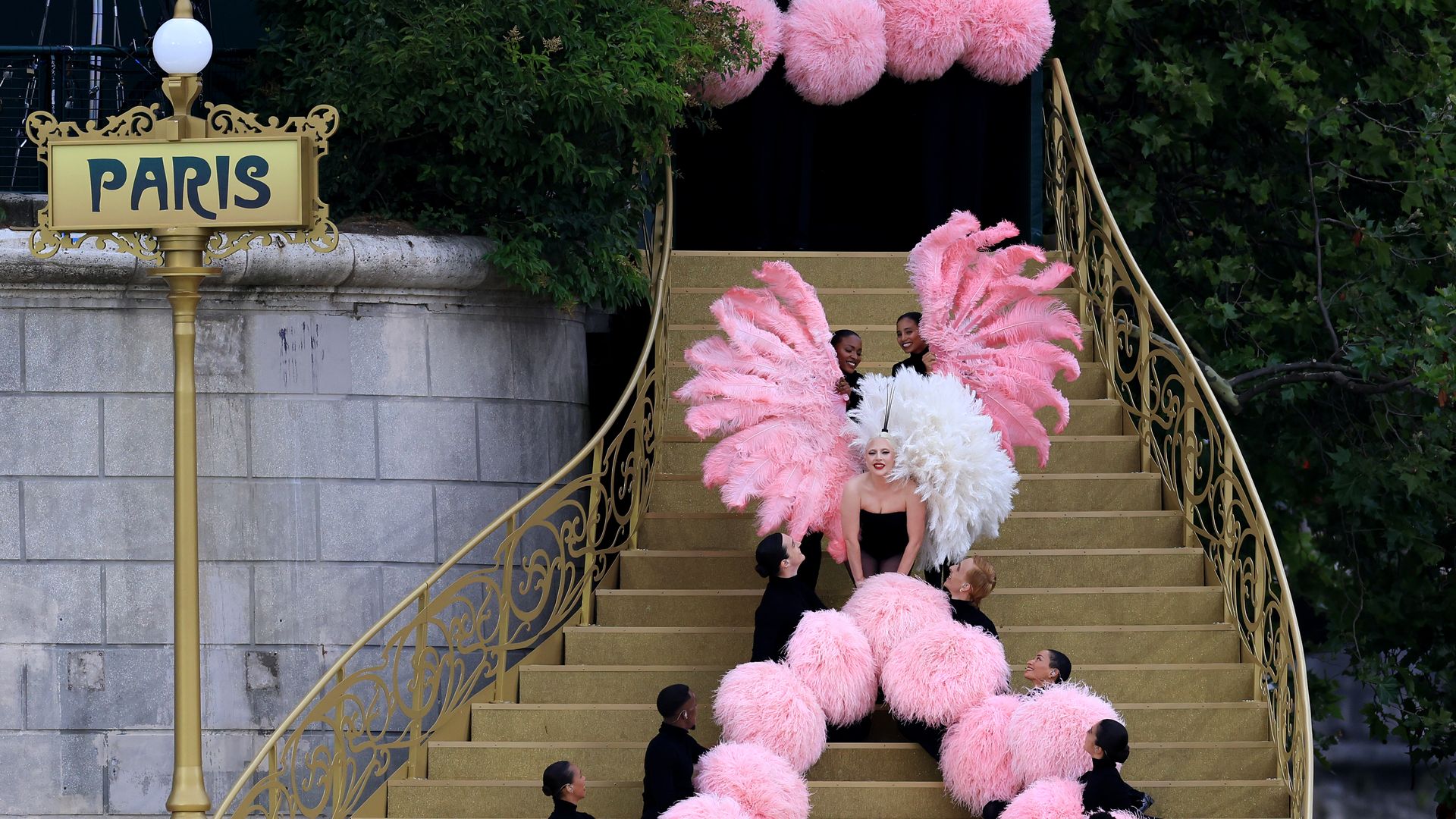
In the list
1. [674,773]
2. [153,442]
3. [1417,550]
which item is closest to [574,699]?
[674,773]

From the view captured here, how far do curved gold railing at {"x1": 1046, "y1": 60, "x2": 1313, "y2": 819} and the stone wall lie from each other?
11.2 ft

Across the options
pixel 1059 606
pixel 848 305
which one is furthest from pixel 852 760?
pixel 848 305

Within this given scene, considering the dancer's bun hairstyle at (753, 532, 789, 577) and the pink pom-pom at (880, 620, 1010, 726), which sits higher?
the dancer's bun hairstyle at (753, 532, 789, 577)

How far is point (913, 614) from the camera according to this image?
26.3 ft

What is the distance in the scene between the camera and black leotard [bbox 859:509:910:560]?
8367mm

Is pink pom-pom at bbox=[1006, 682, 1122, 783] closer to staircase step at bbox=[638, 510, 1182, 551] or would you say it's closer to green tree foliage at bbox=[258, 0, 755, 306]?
staircase step at bbox=[638, 510, 1182, 551]

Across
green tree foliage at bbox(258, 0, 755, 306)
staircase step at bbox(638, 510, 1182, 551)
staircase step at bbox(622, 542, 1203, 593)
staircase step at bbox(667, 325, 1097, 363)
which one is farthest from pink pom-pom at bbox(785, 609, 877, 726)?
staircase step at bbox(667, 325, 1097, 363)

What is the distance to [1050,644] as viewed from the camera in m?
8.68

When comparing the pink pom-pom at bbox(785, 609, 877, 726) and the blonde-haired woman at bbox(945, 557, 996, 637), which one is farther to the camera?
the blonde-haired woman at bbox(945, 557, 996, 637)

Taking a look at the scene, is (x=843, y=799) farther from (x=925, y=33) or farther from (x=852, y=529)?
(x=925, y=33)

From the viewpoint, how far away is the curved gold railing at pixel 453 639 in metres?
8.14

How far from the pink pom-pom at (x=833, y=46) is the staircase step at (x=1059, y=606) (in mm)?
4041

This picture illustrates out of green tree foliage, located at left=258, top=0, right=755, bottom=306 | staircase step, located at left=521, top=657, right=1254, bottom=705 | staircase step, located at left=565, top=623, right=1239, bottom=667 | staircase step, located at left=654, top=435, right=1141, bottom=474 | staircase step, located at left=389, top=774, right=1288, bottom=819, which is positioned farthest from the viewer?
staircase step, located at left=654, top=435, right=1141, bottom=474

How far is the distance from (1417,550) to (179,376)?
317 inches
